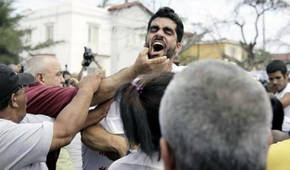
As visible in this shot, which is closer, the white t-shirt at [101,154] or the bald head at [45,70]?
the white t-shirt at [101,154]

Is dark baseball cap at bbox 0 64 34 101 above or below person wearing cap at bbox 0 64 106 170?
above

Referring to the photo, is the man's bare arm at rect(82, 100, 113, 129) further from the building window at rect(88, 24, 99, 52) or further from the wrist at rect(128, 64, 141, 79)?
the building window at rect(88, 24, 99, 52)

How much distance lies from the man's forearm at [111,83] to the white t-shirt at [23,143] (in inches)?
14.7

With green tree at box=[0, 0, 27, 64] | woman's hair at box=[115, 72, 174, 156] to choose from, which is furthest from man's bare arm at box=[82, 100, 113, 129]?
green tree at box=[0, 0, 27, 64]

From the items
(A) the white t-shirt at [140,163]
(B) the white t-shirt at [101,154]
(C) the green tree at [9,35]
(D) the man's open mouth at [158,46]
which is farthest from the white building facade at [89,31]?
(A) the white t-shirt at [140,163]

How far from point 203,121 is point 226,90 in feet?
0.34

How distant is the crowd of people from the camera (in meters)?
1.06

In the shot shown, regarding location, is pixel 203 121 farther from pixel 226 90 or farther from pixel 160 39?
pixel 160 39

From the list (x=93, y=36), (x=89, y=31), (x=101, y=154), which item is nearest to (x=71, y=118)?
(x=101, y=154)

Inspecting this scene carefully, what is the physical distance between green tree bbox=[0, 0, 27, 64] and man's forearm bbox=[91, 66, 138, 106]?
2036 cm

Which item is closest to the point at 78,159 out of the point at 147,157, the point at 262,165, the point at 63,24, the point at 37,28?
the point at 147,157

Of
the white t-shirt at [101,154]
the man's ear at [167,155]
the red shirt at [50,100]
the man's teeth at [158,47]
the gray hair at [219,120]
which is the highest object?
the man's teeth at [158,47]

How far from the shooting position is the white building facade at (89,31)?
2906 centimetres

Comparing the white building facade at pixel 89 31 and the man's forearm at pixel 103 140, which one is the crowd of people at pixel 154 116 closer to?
the man's forearm at pixel 103 140
